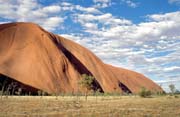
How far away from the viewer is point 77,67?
509ft

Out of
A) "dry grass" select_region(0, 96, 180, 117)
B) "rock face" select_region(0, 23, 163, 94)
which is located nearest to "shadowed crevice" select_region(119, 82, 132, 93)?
"rock face" select_region(0, 23, 163, 94)

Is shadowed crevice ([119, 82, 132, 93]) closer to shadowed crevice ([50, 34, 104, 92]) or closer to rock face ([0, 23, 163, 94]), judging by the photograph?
rock face ([0, 23, 163, 94])

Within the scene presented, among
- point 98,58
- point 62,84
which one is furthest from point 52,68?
point 98,58

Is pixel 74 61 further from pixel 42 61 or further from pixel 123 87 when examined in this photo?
pixel 123 87

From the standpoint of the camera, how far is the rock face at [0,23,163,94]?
5143 inches

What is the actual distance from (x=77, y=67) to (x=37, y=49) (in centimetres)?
2204

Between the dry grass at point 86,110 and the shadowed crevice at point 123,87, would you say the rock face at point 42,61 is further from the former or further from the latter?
the dry grass at point 86,110

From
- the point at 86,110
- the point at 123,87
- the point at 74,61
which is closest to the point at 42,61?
the point at 74,61

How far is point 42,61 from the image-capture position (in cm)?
13988

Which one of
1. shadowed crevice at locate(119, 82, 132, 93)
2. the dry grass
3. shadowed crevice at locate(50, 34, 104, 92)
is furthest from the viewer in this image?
shadowed crevice at locate(119, 82, 132, 93)

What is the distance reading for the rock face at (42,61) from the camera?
429ft

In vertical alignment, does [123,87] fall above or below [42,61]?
below

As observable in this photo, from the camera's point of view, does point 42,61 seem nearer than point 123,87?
Yes

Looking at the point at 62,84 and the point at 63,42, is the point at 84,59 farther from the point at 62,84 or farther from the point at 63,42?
the point at 62,84
